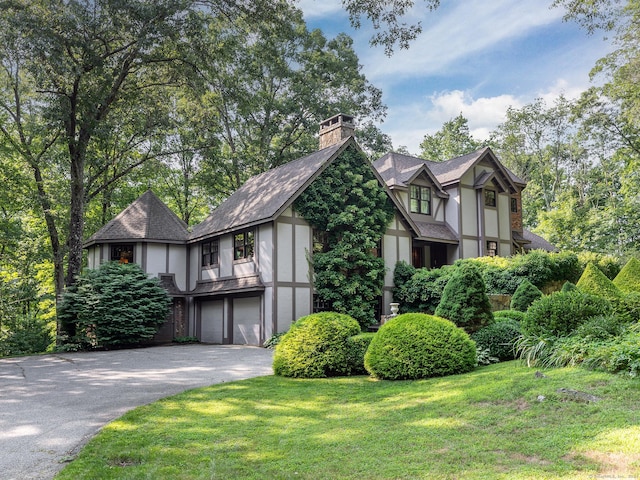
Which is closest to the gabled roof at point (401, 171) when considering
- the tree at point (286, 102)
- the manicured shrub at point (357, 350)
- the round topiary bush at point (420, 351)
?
the tree at point (286, 102)

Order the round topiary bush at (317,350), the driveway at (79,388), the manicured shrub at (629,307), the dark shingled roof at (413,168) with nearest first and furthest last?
the driveway at (79,388) → the manicured shrub at (629,307) → the round topiary bush at (317,350) → the dark shingled roof at (413,168)

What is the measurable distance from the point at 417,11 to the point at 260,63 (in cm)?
2524

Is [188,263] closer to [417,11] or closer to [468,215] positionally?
[468,215]

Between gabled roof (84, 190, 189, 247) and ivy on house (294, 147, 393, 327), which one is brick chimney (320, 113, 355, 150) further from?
gabled roof (84, 190, 189, 247)

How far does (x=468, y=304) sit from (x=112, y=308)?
15.3 m

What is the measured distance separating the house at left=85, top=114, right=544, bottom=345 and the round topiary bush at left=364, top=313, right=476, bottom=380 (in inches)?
→ 395

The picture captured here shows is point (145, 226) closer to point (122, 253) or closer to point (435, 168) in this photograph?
point (122, 253)

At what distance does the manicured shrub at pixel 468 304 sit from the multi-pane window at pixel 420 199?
15.2 meters

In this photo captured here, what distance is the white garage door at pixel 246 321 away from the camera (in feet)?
71.2

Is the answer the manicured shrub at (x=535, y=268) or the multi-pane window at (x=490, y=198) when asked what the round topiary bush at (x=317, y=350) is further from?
the multi-pane window at (x=490, y=198)

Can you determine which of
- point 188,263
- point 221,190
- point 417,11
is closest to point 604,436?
point 417,11

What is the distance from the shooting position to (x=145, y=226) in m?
25.9

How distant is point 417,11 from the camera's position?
10891mm

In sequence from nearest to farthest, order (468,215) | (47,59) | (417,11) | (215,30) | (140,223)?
(417,11)
(47,59)
(215,30)
(140,223)
(468,215)
